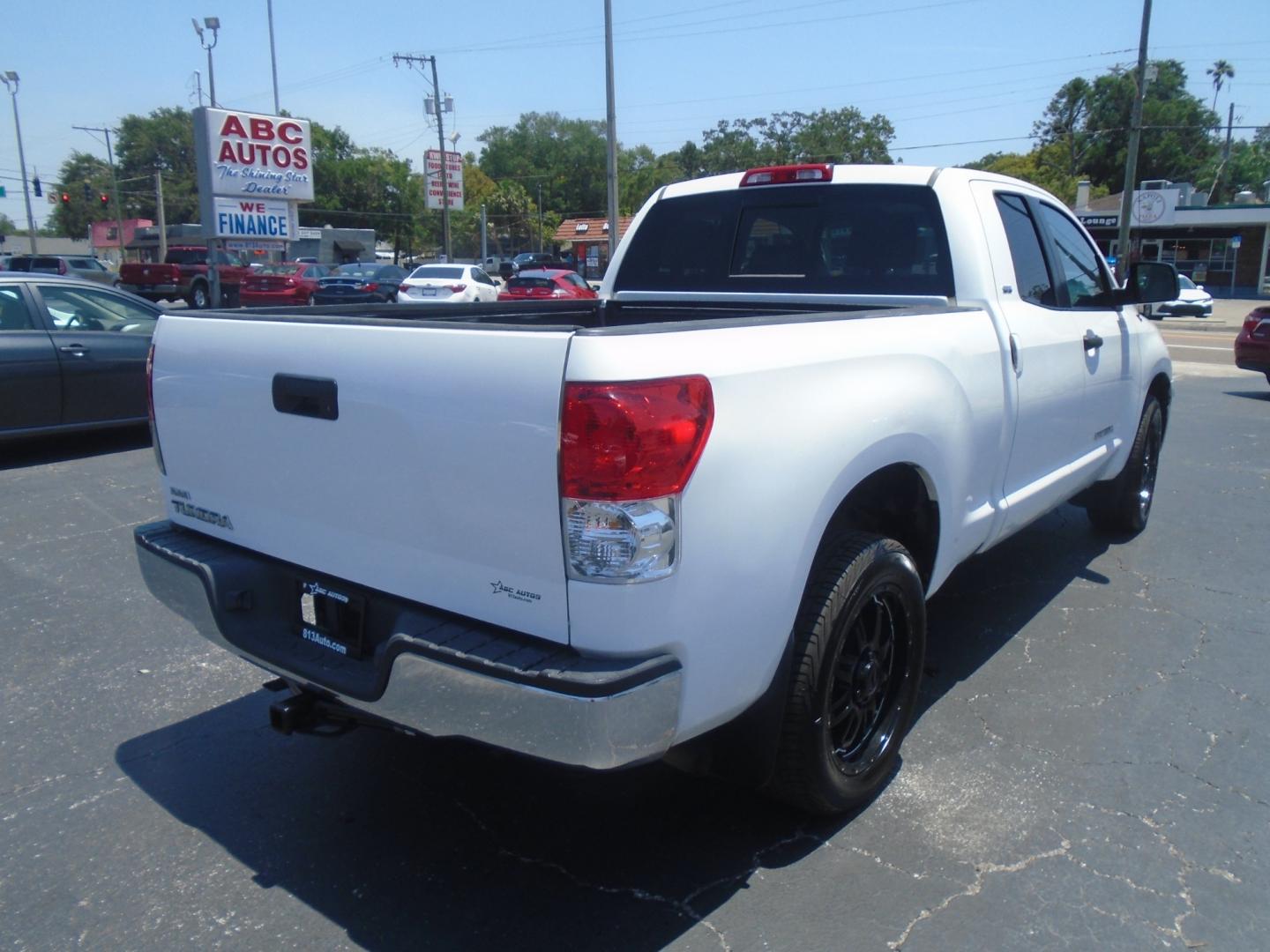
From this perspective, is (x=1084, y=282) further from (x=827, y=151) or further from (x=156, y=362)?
(x=827, y=151)

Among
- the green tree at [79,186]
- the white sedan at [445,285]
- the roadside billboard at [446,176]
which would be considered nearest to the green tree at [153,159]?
the green tree at [79,186]

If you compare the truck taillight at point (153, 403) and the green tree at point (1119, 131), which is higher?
the green tree at point (1119, 131)

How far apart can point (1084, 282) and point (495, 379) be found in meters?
3.95

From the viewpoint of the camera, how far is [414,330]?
8.06 ft

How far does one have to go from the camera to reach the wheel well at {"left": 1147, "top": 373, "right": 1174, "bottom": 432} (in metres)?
5.99

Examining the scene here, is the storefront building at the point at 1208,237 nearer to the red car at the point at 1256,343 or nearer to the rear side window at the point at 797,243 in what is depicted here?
the red car at the point at 1256,343

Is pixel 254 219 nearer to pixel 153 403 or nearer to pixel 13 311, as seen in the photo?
pixel 13 311

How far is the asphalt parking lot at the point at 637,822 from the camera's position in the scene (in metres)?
2.64

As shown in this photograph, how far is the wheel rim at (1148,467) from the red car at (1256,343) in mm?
7765

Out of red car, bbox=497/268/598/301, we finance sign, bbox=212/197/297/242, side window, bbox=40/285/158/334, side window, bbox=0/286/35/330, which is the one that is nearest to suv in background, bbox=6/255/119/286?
red car, bbox=497/268/598/301

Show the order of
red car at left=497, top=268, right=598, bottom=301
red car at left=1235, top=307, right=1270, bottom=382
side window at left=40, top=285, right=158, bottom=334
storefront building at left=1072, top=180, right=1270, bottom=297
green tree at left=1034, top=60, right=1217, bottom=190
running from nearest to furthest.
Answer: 1. side window at left=40, top=285, right=158, bottom=334
2. red car at left=1235, top=307, right=1270, bottom=382
3. red car at left=497, top=268, right=598, bottom=301
4. storefront building at left=1072, top=180, right=1270, bottom=297
5. green tree at left=1034, top=60, right=1217, bottom=190

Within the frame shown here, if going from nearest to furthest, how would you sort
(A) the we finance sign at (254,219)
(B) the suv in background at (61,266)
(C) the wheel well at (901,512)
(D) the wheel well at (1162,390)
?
1. (C) the wheel well at (901,512)
2. (D) the wheel well at (1162,390)
3. (A) the we finance sign at (254,219)
4. (B) the suv in background at (61,266)

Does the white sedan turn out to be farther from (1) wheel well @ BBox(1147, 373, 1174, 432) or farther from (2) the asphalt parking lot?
(2) the asphalt parking lot

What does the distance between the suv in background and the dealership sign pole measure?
12398mm
